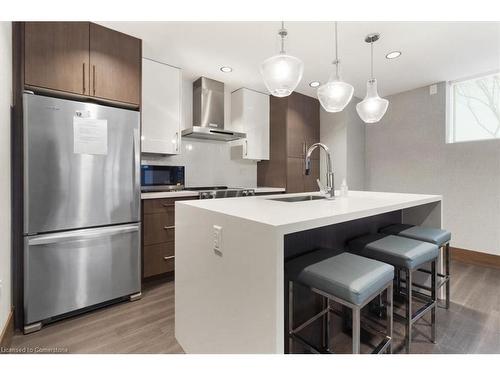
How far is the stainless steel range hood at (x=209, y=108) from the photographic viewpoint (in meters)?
3.21

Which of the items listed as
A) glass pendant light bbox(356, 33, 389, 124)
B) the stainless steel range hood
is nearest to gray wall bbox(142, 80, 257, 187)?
the stainless steel range hood

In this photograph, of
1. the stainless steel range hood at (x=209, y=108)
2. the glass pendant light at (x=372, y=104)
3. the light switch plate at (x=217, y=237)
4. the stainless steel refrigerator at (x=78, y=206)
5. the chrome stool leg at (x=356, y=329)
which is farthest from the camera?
the stainless steel range hood at (x=209, y=108)

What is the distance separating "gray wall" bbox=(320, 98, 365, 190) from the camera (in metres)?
3.93

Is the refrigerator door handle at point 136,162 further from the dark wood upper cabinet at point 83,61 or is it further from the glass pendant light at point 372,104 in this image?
the glass pendant light at point 372,104

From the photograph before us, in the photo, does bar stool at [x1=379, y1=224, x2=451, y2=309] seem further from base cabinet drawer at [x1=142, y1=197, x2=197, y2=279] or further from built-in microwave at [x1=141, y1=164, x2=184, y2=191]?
built-in microwave at [x1=141, y1=164, x2=184, y2=191]

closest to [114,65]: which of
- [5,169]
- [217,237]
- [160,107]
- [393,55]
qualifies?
[160,107]

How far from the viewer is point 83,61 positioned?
199 centimetres

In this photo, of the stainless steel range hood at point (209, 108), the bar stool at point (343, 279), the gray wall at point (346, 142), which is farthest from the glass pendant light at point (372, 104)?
the gray wall at point (346, 142)

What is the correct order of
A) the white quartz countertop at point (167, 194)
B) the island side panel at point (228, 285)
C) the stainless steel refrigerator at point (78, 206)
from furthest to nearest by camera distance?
the white quartz countertop at point (167, 194), the stainless steel refrigerator at point (78, 206), the island side panel at point (228, 285)

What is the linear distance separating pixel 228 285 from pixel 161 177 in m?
2.01

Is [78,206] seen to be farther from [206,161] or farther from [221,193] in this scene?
[206,161]

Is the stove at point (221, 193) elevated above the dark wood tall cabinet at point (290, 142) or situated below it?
below

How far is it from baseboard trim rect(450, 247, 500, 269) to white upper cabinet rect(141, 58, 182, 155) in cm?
372

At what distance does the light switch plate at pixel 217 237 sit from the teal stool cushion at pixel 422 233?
1433mm
